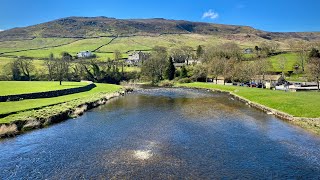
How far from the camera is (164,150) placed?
32.5m

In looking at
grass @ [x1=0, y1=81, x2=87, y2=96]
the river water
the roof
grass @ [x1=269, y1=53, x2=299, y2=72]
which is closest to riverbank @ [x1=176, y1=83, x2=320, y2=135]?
the river water

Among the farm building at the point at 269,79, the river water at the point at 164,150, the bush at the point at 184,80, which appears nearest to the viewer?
the river water at the point at 164,150

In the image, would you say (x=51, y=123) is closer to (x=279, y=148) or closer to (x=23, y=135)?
(x=23, y=135)

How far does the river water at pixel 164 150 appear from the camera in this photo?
2619 centimetres

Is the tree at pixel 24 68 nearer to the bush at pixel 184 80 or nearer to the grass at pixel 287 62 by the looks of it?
the bush at pixel 184 80

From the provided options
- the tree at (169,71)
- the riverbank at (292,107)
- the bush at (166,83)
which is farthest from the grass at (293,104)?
the tree at (169,71)

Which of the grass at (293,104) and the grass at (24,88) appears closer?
the grass at (293,104)

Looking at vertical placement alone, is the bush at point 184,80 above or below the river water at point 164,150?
above

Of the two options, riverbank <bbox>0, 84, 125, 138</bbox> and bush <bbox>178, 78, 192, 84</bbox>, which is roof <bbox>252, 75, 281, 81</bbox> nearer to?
bush <bbox>178, 78, 192, 84</bbox>

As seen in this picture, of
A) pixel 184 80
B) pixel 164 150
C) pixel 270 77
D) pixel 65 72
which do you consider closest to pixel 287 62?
pixel 270 77

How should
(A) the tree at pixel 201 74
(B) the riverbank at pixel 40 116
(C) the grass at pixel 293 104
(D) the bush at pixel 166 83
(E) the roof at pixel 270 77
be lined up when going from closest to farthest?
(B) the riverbank at pixel 40 116 < (C) the grass at pixel 293 104 < (E) the roof at pixel 270 77 < (D) the bush at pixel 166 83 < (A) the tree at pixel 201 74

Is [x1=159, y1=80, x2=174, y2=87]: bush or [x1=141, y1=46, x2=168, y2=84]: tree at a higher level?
[x1=141, y1=46, x2=168, y2=84]: tree

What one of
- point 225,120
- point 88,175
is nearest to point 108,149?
point 88,175

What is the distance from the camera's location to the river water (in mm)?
26188
